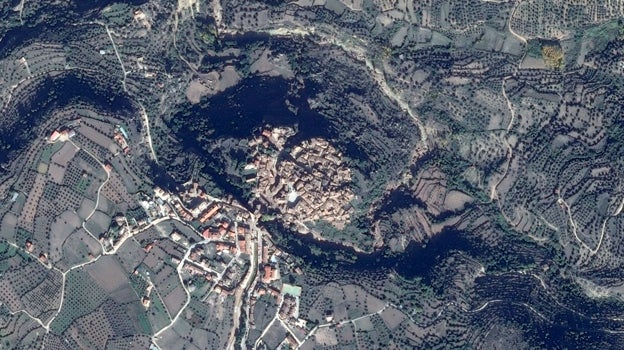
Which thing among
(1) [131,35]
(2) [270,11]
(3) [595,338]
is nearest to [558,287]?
(3) [595,338]

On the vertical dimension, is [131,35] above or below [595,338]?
above

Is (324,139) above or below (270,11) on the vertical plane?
below

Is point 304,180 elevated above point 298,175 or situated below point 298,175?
below

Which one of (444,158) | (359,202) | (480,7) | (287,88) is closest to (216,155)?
(287,88)

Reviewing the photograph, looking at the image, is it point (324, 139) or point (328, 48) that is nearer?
point (324, 139)

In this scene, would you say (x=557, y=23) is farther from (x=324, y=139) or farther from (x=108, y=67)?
(x=108, y=67)

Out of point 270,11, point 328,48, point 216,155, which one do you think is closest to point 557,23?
point 328,48

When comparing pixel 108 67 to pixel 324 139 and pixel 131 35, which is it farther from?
pixel 324 139

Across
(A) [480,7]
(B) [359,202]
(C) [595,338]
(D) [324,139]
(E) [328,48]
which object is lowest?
(C) [595,338]

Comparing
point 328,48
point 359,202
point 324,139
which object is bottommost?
point 359,202
